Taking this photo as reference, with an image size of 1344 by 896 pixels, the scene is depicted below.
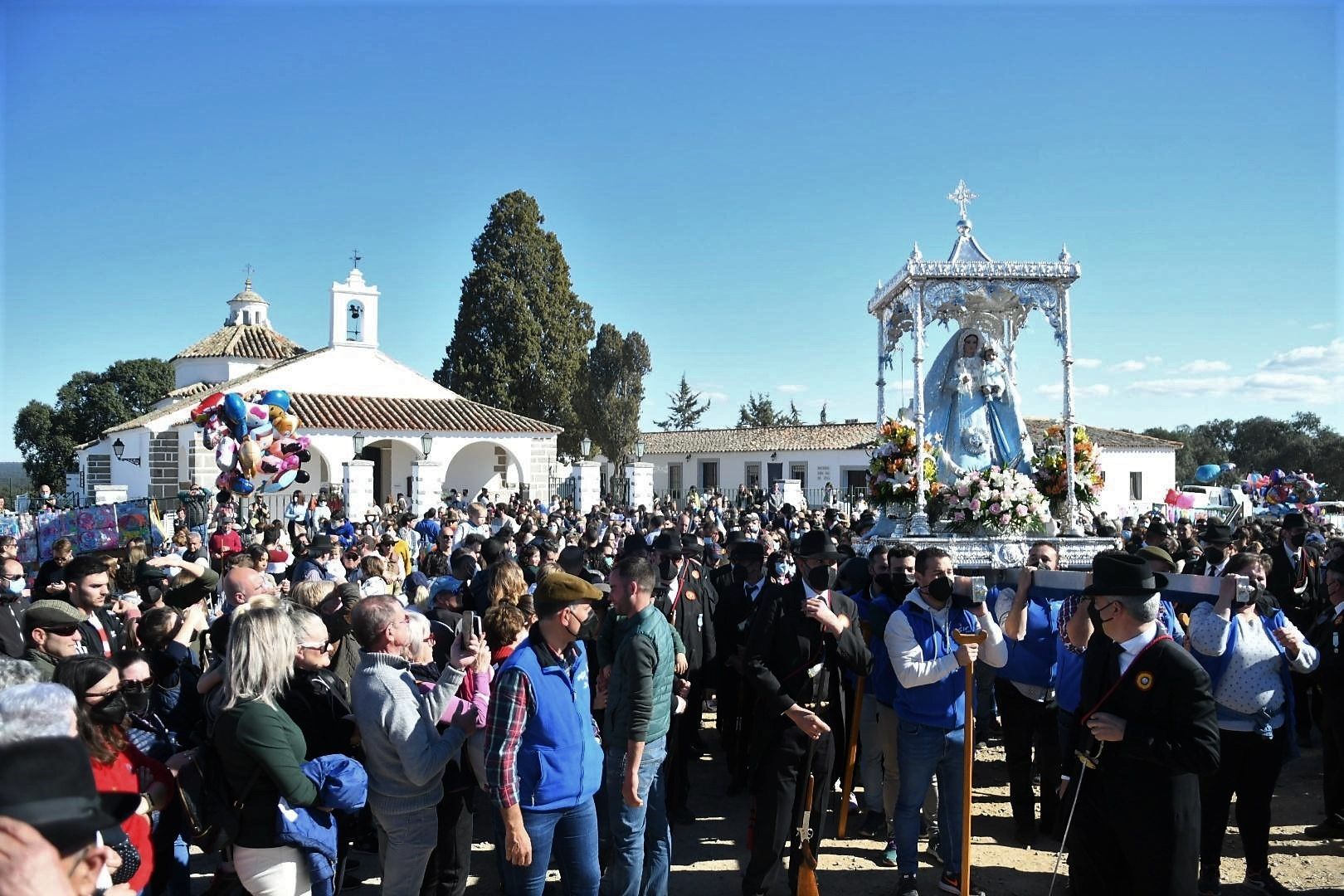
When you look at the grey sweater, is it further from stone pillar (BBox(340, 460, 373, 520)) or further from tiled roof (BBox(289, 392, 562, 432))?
tiled roof (BBox(289, 392, 562, 432))

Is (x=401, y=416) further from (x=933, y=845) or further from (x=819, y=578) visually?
(x=819, y=578)

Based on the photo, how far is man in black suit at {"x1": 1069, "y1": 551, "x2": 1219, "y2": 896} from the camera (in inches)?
135

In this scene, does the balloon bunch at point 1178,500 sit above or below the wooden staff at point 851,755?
above

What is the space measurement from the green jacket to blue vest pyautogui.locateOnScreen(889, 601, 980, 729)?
1.28m

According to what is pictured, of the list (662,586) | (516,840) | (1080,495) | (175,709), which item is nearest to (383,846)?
(516,840)

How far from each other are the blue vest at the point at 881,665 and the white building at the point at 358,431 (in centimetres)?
2145

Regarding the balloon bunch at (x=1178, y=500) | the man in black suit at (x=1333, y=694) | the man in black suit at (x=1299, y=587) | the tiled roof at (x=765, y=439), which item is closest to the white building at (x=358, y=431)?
the tiled roof at (x=765, y=439)

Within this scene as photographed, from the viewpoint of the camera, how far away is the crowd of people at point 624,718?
3.34m

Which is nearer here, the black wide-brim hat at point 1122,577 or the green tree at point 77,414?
the black wide-brim hat at point 1122,577

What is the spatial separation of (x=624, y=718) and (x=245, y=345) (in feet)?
133

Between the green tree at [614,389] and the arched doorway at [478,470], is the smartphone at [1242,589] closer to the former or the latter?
the arched doorway at [478,470]

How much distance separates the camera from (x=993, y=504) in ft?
34.4

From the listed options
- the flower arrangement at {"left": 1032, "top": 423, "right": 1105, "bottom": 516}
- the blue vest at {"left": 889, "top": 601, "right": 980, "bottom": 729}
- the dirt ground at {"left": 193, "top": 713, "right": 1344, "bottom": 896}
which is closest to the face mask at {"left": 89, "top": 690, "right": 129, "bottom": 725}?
the dirt ground at {"left": 193, "top": 713, "right": 1344, "bottom": 896}

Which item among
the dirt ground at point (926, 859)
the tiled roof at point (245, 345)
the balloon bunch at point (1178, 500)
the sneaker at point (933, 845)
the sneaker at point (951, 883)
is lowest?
the dirt ground at point (926, 859)
